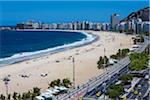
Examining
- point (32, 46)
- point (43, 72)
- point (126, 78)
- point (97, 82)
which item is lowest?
point (32, 46)

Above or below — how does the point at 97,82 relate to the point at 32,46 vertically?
above

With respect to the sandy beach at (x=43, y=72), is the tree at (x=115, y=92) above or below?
above

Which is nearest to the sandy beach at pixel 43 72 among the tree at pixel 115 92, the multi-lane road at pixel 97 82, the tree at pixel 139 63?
the multi-lane road at pixel 97 82

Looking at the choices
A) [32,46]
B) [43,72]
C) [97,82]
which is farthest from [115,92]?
[32,46]

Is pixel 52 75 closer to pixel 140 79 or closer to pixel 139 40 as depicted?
pixel 140 79

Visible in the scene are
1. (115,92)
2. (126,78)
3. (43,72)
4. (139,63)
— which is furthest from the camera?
(43,72)

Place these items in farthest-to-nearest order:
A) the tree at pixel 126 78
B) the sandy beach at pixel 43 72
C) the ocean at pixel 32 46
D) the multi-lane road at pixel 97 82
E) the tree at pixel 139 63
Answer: the ocean at pixel 32 46 → the tree at pixel 139 63 → the sandy beach at pixel 43 72 → the tree at pixel 126 78 → the multi-lane road at pixel 97 82

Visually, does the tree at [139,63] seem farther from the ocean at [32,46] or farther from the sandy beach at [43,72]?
the ocean at [32,46]

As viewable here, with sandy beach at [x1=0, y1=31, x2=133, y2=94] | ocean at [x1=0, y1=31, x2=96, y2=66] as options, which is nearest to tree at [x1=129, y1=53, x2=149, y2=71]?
sandy beach at [x1=0, y1=31, x2=133, y2=94]

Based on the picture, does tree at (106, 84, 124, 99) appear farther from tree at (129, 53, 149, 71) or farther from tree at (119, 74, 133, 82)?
tree at (129, 53, 149, 71)

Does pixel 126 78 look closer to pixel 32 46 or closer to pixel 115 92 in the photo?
pixel 115 92

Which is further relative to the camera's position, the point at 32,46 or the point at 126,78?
the point at 32,46
